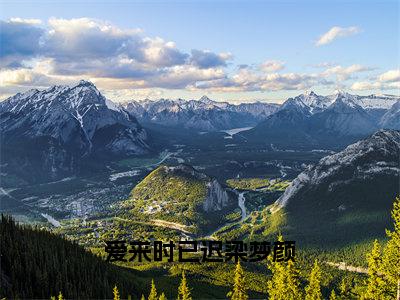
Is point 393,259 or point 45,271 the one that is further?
point 45,271

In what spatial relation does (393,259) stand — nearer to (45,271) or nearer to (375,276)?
(375,276)

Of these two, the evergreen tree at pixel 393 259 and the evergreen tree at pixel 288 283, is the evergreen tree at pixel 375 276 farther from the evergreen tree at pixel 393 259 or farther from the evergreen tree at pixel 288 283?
the evergreen tree at pixel 288 283

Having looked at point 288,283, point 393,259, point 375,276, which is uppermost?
point 393,259

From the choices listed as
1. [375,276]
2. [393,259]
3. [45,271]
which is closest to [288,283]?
[375,276]

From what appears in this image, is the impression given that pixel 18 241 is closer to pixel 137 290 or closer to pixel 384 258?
pixel 137 290

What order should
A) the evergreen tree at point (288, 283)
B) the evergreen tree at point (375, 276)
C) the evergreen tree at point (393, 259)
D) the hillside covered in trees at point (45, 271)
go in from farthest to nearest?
the hillside covered in trees at point (45, 271) → the evergreen tree at point (288, 283) → the evergreen tree at point (375, 276) → the evergreen tree at point (393, 259)

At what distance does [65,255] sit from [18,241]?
20885 millimetres

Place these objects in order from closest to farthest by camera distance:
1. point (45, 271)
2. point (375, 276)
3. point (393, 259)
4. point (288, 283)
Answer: point (393, 259) → point (375, 276) → point (288, 283) → point (45, 271)

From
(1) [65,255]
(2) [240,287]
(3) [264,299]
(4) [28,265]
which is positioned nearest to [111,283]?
(1) [65,255]

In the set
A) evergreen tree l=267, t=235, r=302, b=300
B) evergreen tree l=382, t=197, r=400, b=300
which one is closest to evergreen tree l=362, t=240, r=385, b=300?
evergreen tree l=382, t=197, r=400, b=300

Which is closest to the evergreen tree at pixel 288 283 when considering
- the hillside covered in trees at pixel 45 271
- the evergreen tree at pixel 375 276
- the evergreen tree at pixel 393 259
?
the evergreen tree at pixel 375 276

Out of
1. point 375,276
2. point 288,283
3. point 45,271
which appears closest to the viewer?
point 375,276

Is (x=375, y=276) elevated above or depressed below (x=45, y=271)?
above

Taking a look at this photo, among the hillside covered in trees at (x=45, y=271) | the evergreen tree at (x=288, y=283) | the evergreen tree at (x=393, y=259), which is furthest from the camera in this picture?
the hillside covered in trees at (x=45, y=271)
